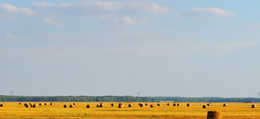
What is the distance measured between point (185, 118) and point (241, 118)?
590 cm

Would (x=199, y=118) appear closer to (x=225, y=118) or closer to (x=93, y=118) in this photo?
(x=225, y=118)

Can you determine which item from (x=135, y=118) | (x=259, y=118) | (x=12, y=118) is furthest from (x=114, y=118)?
(x=259, y=118)

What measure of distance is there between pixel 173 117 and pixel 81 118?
11.3 m

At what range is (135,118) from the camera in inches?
2259

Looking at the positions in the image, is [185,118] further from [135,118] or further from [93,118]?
[93,118]

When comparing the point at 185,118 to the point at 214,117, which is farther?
the point at 185,118

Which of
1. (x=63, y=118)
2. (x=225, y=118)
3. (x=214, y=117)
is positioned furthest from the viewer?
(x=225, y=118)

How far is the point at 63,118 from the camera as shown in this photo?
55000 millimetres

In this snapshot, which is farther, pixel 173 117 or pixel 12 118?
pixel 173 117

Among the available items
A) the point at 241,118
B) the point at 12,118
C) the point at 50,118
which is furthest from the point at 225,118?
the point at 12,118

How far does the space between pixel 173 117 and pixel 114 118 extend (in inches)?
299

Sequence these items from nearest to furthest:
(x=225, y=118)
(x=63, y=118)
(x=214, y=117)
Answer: (x=214, y=117)
(x=63, y=118)
(x=225, y=118)

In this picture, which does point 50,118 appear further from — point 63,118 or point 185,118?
point 185,118

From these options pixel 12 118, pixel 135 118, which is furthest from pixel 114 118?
pixel 12 118
